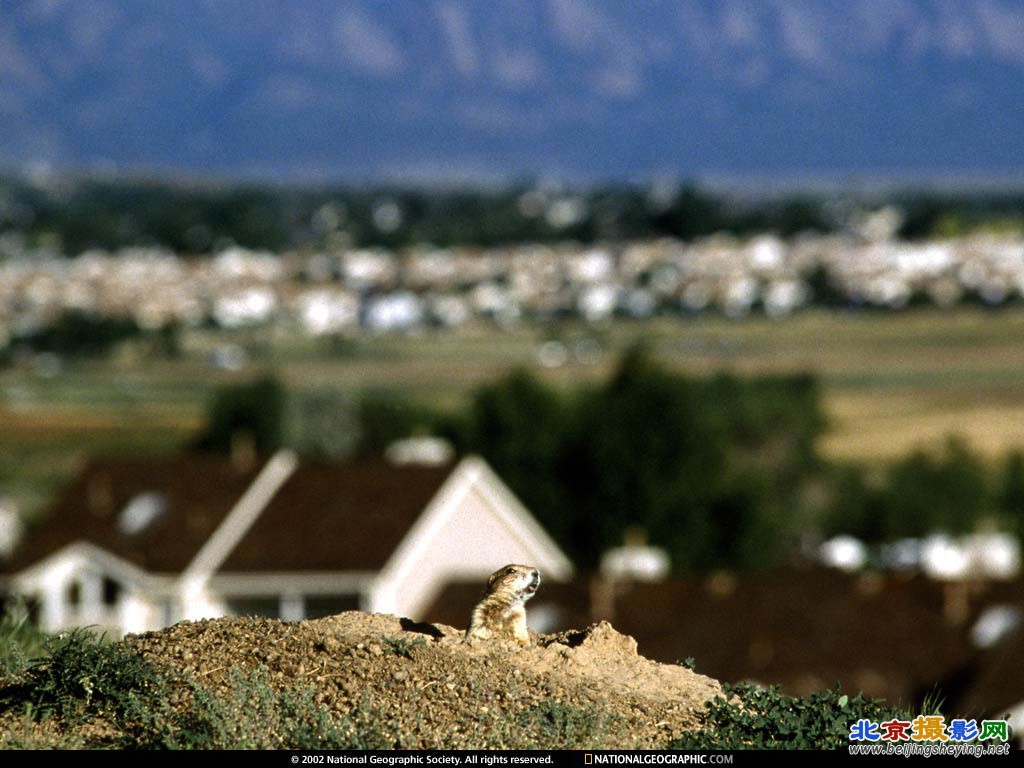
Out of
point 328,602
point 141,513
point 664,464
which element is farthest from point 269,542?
point 664,464

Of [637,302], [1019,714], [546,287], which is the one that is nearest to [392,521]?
[1019,714]

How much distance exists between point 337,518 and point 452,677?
32250mm

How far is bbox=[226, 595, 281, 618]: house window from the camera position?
36406 millimetres

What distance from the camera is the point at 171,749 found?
7.68 meters

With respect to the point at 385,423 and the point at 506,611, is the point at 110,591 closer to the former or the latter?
the point at 506,611

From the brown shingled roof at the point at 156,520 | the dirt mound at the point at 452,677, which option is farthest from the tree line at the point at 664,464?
the dirt mound at the point at 452,677

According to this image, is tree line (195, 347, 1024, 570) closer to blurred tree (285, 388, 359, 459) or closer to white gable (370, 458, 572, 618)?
blurred tree (285, 388, 359, 459)

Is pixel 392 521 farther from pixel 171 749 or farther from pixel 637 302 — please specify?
pixel 637 302

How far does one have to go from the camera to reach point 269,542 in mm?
39562

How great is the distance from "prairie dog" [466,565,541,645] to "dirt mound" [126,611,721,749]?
0.07 meters

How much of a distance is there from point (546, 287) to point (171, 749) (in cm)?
18139

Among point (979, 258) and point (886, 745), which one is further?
point (979, 258)

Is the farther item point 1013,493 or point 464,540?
point 1013,493

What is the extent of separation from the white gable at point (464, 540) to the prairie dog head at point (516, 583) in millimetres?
28877
